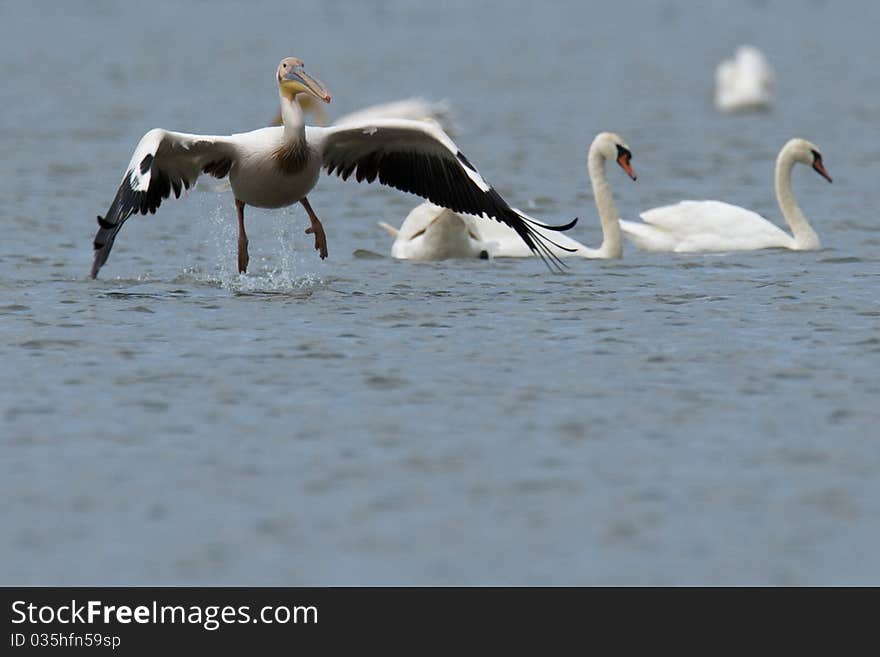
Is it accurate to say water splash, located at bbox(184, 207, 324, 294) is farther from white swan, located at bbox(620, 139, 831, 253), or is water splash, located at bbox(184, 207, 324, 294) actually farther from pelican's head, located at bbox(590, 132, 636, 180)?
white swan, located at bbox(620, 139, 831, 253)

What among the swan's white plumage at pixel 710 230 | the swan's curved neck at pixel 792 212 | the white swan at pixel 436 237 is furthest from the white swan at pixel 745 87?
the white swan at pixel 436 237

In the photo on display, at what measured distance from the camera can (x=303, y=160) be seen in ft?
37.4

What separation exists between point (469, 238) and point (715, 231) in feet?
5.68

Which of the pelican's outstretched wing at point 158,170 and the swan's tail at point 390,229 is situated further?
the swan's tail at point 390,229

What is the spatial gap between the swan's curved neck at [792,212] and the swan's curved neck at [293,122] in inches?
160

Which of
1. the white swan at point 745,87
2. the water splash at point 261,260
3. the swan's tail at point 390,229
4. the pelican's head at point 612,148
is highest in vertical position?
the white swan at point 745,87

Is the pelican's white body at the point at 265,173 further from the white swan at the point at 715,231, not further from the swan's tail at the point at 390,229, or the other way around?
the white swan at the point at 715,231

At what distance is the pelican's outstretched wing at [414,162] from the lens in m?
11.5

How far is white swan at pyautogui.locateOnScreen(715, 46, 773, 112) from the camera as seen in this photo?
1016 inches

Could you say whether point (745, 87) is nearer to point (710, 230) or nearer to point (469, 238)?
point (710, 230)

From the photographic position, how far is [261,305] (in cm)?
1086

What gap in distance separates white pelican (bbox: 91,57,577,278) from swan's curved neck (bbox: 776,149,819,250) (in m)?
2.44

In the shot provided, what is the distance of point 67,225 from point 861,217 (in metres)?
6.20

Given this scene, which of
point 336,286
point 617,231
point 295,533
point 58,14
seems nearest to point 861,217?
point 617,231
